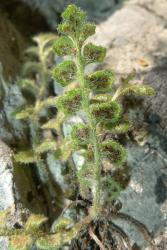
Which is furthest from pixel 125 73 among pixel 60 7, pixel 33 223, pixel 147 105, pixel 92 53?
pixel 60 7

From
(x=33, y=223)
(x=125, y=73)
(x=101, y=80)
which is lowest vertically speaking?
(x=33, y=223)

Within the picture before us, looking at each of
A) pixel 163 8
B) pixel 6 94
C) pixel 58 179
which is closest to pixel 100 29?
pixel 163 8

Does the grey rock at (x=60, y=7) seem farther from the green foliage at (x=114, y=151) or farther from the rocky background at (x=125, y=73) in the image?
the green foliage at (x=114, y=151)

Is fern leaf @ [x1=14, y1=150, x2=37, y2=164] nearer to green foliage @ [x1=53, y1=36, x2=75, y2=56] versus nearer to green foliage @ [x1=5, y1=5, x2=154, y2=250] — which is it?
green foliage @ [x1=5, y1=5, x2=154, y2=250]

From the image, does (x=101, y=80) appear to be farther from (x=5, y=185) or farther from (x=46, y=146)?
(x=5, y=185)

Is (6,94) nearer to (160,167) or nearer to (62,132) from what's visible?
(62,132)

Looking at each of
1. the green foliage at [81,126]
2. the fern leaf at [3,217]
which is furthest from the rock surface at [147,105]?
the fern leaf at [3,217]

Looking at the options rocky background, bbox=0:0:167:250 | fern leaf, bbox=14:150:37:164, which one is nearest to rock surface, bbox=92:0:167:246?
rocky background, bbox=0:0:167:250

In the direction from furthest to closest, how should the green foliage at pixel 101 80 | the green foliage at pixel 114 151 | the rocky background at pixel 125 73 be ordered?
the rocky background at pixel 125 73 < the green foliage at pixel 114 151 < the green foliage at pixel 101 80

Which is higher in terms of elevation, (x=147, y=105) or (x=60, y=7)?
(x=60, y=7)
